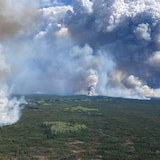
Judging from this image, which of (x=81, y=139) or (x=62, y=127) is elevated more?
(x=62, y=127)

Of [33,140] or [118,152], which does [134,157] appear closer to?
[118,152]

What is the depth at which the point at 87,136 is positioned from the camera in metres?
130

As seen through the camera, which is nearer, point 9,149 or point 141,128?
point 9,149

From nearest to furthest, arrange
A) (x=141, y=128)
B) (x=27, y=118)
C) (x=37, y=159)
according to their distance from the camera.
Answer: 1. (x=37, y=159)
2. (x=141, y=128)
3. (x=27, y=118)

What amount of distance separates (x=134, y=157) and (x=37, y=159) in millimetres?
23731

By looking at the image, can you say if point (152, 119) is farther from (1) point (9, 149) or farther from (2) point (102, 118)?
(1) point (9, 149)

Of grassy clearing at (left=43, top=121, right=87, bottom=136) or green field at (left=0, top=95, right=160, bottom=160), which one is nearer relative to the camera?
green field at (left=0, top=95, right=160, bottom=160)

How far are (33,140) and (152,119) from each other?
244ft

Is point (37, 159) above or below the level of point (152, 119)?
below

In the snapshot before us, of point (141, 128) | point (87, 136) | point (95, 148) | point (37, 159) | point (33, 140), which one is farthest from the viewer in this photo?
point (141, 128)

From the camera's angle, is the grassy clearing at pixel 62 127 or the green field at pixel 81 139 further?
the grassy clearing at pixel 62 127

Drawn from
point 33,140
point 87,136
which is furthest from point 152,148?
point 33,140

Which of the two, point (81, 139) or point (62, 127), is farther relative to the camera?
point (62, 127)

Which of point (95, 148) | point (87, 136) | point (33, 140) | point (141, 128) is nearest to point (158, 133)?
point (141, 128)
